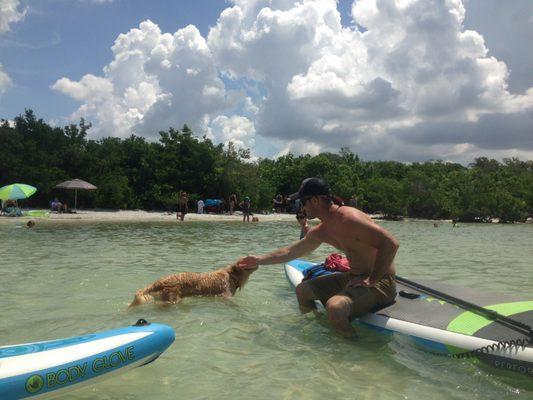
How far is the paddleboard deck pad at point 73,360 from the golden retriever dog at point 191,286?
222 cm

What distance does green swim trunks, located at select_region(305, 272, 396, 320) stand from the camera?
14.1ft

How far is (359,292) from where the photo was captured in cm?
432

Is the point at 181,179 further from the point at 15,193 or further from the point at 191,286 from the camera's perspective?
the point at 191,286

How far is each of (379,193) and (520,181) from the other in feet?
49.8

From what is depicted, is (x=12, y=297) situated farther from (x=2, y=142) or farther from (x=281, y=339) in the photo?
(x=2, y=142)

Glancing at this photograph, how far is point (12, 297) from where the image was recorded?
607 centimetres

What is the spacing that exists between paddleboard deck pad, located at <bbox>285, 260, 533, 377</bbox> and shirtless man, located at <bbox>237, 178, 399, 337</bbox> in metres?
0.23

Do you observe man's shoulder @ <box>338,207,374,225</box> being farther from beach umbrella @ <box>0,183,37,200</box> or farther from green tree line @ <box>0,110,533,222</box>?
green tree line @ <box>0,110,533,222</box>

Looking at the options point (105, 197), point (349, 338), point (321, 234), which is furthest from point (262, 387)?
point (105, 197)

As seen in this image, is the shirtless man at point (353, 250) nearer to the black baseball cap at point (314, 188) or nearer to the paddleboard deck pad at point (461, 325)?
the black baseball cap at point (314, 188)

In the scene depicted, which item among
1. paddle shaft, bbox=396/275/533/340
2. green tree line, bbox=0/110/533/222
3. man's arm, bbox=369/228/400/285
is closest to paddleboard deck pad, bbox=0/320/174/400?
man's arm, bbox=369/228/400/285

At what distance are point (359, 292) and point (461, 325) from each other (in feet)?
2.99

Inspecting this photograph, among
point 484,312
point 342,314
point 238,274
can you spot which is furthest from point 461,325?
point 238,274

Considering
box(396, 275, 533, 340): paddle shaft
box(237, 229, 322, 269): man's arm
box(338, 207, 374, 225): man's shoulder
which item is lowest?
box(396, 275, 533, 340): paddle shaft
